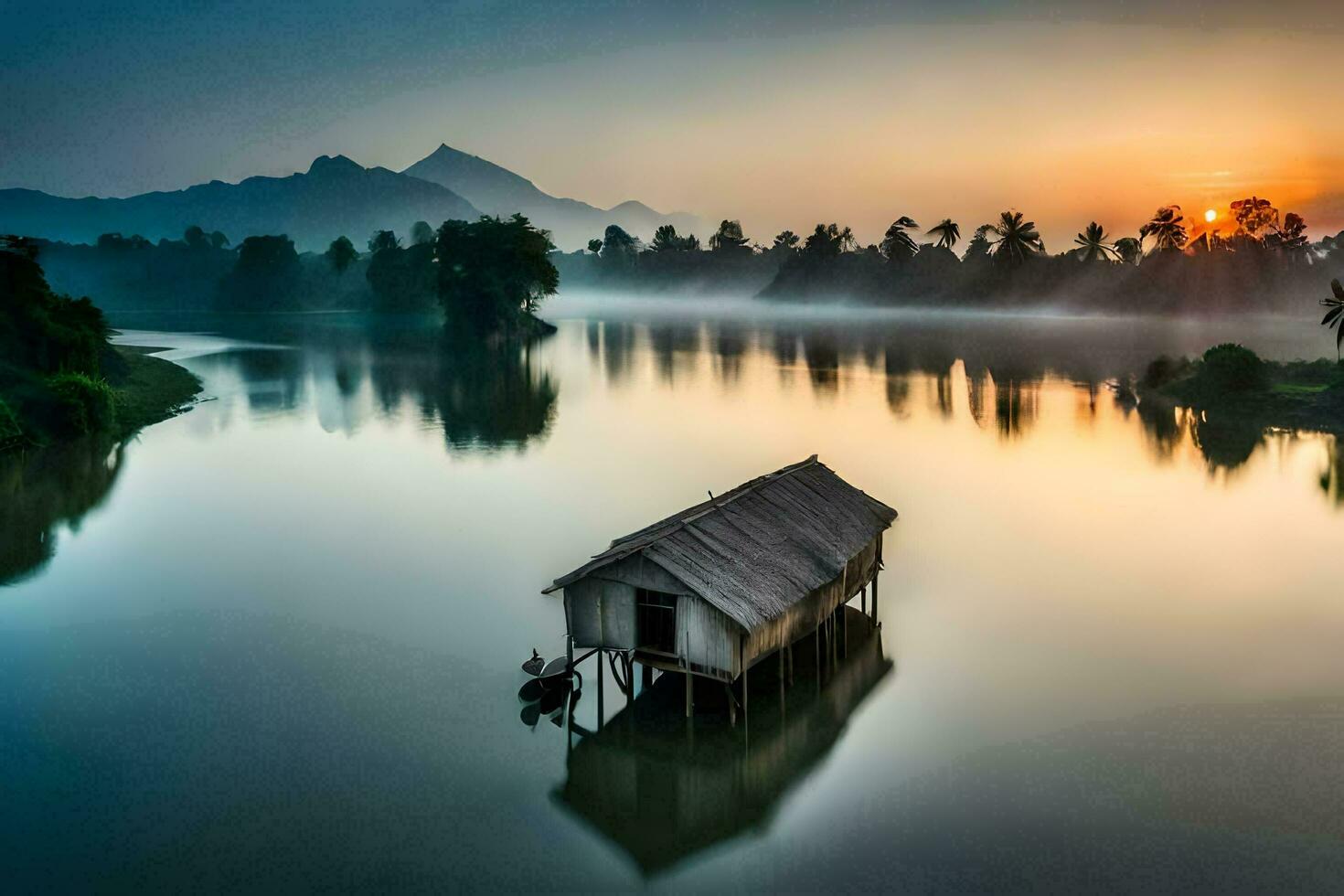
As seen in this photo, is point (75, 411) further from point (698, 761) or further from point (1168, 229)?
point (1168, 229)

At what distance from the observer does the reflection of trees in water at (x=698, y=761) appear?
1399 cm

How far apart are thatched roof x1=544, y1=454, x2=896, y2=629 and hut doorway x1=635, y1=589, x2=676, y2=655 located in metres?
0.65

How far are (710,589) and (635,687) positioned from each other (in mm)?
3358

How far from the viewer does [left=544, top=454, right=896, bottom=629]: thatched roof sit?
15.5m

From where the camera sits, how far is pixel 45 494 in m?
31.3

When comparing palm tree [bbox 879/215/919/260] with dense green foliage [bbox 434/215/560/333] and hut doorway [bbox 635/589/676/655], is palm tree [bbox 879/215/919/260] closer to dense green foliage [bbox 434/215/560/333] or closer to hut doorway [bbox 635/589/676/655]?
dense green foliage [bbox 434/215/560/333]

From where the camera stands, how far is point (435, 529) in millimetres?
27719

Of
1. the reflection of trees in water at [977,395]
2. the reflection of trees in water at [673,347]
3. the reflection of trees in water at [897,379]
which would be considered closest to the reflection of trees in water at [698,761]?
the reflection of trees in water at [977,395]

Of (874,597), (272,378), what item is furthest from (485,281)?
(874,597)

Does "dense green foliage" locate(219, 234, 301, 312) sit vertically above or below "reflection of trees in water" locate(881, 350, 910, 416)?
above

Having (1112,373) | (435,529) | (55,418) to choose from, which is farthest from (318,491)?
(1112,373)

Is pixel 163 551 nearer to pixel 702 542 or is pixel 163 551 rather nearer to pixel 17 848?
pixel 17 848

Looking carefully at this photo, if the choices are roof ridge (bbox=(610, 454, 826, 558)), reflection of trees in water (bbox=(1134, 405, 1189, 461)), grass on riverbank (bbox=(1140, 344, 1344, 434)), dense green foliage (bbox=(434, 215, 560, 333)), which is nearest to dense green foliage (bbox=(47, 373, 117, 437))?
roof ridge (bbox=(610, 454, 826, 558))

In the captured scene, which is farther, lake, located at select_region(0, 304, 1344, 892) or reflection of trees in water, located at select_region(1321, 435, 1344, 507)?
reflection of trees in water, located at select_region(1321, 435, 1344, 507)
